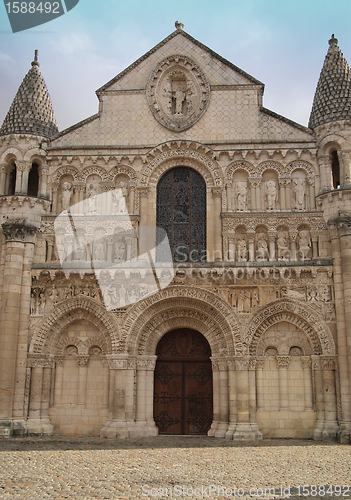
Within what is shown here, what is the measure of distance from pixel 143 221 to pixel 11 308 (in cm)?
506

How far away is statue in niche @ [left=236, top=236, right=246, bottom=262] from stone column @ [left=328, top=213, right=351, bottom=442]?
276 cm

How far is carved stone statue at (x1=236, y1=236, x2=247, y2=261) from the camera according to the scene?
17453 millimetres

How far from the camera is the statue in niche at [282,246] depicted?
17344mm

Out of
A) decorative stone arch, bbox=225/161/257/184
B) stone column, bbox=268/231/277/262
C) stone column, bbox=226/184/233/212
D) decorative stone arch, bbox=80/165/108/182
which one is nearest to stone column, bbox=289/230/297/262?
stone column, bbox=268/231/277/262

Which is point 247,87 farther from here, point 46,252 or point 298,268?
point 46,252

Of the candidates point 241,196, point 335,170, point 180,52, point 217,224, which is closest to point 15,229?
point 217,224

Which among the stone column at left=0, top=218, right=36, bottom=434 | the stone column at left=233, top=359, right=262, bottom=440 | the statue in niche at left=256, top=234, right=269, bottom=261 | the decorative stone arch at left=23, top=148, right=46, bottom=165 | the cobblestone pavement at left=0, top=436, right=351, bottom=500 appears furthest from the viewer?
the decorative stone arch at left=23, top=148, right=46, bottom=165

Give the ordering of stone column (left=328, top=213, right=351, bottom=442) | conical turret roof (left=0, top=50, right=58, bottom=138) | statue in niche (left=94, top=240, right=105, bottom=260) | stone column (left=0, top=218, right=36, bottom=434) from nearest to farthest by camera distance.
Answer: stone column (left=328, top=213, right=351, bottom=442)
stone column (left=0, top=218, right=36, bottom=434)
statue in niche (left=94, top=240, right=105, bottom=260)
conical turret roof (left=0, top=50, right=58, bottom=138)

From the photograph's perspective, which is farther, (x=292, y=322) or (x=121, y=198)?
(x=121, y=198)

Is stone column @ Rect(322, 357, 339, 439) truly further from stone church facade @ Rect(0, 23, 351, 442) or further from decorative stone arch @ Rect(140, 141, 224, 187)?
decorative stone arch @ Rect(140, 141, 224, 187)

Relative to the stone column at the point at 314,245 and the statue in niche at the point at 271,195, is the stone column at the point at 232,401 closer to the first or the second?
the stone column at the point at 314,245

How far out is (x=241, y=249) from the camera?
17.6 meters

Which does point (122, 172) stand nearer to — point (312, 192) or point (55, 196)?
point (55, 196)

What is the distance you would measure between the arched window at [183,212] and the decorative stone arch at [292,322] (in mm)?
2702
